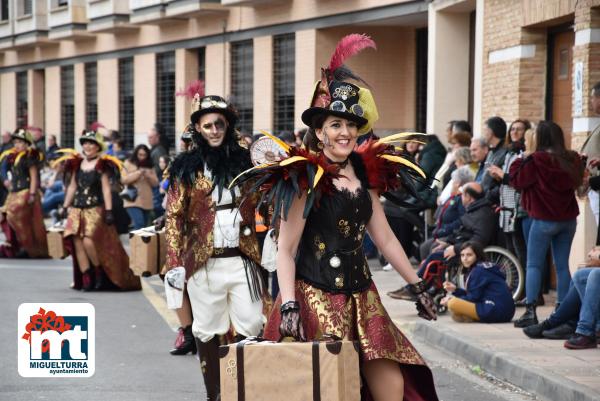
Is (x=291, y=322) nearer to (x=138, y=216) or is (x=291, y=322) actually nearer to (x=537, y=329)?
(x=537, y=329)

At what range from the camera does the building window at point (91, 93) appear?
110ft

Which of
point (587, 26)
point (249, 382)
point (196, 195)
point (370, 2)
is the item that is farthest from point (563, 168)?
point (370, 2)

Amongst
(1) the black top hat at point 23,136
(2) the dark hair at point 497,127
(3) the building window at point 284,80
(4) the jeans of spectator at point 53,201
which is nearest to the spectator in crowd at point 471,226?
(2) the dark hair at point 497,127

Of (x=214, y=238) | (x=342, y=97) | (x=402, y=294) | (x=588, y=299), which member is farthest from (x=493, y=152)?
(x=342, y=97)

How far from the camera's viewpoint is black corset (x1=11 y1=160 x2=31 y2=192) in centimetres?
1750

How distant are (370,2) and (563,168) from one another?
10.6m

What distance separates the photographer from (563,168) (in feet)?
34.8

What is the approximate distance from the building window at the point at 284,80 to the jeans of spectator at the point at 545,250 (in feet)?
43.0

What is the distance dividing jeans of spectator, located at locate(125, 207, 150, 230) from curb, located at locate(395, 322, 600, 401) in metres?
9.99

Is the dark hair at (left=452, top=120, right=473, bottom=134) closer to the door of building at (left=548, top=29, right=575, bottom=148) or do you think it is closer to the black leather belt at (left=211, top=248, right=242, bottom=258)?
the door of building at (left=548, top=29, right=575, bottom=148)

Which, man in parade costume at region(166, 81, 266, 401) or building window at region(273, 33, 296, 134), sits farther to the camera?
building window at region(273, 33, 296, 134)

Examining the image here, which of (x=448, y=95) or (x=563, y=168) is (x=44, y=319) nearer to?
(x=563, y=168)

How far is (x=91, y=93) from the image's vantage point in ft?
111

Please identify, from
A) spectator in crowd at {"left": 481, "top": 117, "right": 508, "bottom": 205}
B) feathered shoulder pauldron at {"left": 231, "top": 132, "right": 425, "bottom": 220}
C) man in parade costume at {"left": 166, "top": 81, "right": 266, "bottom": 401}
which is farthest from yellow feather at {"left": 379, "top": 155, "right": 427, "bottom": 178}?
spectator in crowd at {"left": 481, "top": 117, "right": 508, "bottom": 205}
